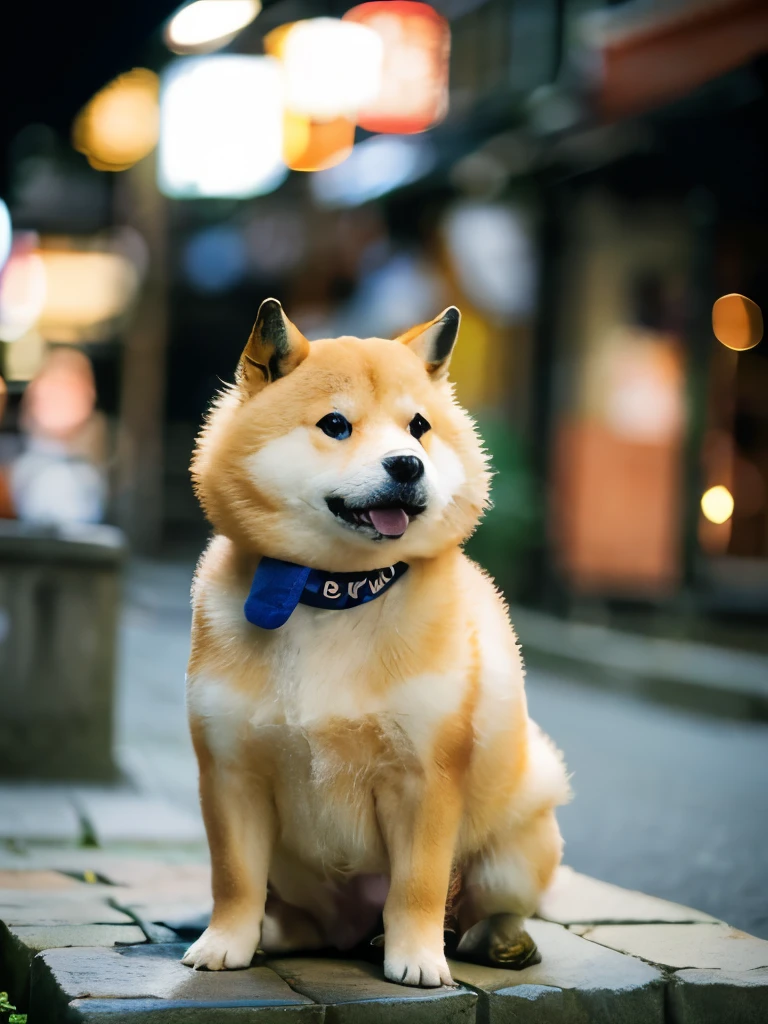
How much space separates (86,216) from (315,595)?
23.4 m

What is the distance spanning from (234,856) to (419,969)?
1.44ft

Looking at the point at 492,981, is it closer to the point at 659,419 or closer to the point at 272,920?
the point at 272,920

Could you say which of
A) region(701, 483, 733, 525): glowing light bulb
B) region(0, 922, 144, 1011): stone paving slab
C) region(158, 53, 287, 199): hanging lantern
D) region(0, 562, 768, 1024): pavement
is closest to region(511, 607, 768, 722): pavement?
region(0, 562, 768, 1024): pavement

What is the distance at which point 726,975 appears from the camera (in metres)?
2.90

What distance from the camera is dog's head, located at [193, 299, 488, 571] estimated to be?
99.7 inches

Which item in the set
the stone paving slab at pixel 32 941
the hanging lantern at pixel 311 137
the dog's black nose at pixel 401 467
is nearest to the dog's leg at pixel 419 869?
the dog's black nose at pixel 401 467

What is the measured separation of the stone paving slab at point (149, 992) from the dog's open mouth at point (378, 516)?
0.91 m

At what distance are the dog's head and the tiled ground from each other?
2.81 feet

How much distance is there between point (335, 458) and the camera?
2.57 m

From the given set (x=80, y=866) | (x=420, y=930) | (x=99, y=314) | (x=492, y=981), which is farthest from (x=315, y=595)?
(x=99, y=314)

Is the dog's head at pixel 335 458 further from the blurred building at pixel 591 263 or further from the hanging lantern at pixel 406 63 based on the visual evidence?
the hanging lantern at pixel 406 63

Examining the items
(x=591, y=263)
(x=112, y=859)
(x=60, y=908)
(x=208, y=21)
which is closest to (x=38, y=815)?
(x=112, y=859)

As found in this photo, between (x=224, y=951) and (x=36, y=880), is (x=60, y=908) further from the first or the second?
(x=224, y=951)

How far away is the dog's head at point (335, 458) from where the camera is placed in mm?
2533
